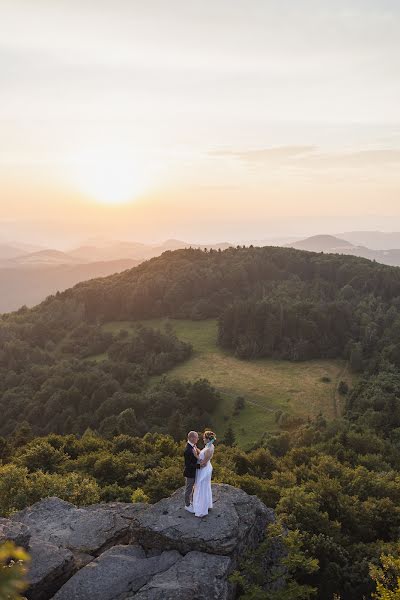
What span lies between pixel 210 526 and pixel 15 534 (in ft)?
26.7

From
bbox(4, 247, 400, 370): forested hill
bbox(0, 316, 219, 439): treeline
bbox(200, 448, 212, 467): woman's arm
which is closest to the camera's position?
bbox(200, 448, 212, 467): woman's arm

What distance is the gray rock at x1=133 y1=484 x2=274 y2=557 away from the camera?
1878 cm

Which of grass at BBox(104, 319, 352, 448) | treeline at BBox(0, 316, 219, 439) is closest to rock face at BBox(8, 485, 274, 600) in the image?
treeline at BBox(0, 316, 219, 439)

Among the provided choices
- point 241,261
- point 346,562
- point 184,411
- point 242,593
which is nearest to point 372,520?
point 346,562

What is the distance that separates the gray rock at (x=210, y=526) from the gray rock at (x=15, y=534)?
461 cm

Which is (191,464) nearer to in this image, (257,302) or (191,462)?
(191,462)

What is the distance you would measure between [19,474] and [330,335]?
298ft

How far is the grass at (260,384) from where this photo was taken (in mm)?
78812

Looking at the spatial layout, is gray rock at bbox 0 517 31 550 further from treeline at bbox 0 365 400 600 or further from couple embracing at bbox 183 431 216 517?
treeline at bbox 0 365 400 600

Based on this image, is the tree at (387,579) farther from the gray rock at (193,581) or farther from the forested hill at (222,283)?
the forested hill at (222,283)

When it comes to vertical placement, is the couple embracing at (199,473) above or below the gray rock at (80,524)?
above

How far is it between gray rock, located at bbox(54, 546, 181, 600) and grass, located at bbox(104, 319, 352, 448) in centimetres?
5193

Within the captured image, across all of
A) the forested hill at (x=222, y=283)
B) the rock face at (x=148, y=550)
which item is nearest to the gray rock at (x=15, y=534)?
the rock face at (x=148, y=550)

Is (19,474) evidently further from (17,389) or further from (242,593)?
(17,389)
